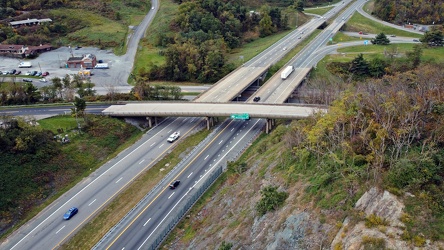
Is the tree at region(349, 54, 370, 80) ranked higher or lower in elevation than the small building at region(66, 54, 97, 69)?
lower

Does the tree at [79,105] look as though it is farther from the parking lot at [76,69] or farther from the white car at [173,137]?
the parking lot at [76,69]

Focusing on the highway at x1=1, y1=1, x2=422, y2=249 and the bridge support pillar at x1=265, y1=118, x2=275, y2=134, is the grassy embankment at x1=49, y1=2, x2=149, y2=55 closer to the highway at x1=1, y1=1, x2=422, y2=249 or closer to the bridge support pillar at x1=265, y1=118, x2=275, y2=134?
the highway at x1=1, y1=1, x2=422, y2=249

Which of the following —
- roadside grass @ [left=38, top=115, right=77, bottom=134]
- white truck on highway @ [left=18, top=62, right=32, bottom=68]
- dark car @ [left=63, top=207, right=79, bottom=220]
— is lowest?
dark car @ [left=63, top=207, right=79, bottom=220]

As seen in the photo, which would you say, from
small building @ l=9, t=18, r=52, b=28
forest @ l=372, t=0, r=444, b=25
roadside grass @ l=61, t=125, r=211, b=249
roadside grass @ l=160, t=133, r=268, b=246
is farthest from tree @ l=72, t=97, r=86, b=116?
forest @ l=372, t=0, r=444, b=25

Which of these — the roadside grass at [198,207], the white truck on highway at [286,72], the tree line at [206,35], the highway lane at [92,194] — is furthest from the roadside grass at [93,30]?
the roadside grass at [198,207]

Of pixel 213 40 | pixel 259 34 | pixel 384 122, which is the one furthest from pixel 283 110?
pixel 259 34

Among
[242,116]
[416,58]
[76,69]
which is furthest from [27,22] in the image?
[416,58]
